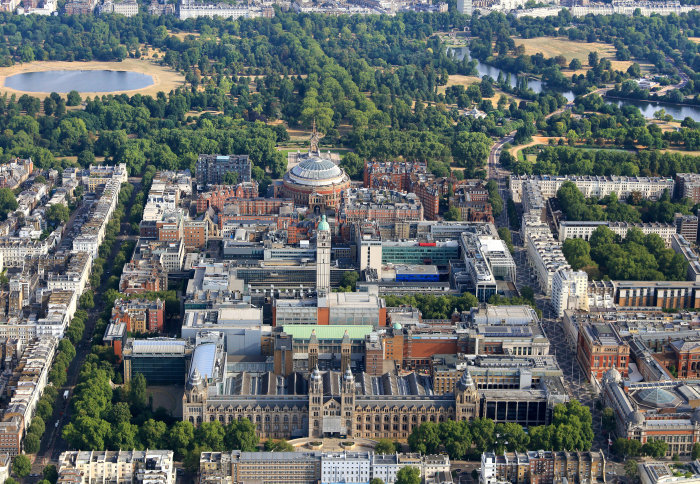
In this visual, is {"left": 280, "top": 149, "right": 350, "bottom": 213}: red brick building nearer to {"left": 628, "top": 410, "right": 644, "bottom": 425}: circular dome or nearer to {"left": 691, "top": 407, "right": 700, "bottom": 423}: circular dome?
{"left": 628, "top": 410, "right": 644, "bottom": 425}: circular dome

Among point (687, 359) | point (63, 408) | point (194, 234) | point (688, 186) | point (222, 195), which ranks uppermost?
point (222, 195)


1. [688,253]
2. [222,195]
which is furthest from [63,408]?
[688,253]

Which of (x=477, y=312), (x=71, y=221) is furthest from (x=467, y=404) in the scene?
(x=71, y=221)

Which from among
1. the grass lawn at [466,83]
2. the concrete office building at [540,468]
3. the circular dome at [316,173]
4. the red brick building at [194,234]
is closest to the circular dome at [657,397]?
the concrete office building at [540,468]

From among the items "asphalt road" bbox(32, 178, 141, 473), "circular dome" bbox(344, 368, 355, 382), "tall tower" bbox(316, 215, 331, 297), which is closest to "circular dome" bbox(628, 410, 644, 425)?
"circular dome" bbox(344, 368, 355, 382)

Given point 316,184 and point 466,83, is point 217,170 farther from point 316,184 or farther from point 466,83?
point 466,83

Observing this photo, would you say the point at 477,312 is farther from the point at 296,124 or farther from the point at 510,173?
the point at 296,124
